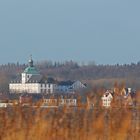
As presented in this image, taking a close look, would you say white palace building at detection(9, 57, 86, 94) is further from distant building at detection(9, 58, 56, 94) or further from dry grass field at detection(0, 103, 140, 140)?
dry grass field at detection(0, 103, 140, 140)

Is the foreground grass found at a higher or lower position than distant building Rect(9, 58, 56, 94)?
lower

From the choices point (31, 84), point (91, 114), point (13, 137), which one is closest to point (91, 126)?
point (91, 114)

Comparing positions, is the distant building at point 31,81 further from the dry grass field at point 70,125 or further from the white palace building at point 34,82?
the dry grass field at point 70,125

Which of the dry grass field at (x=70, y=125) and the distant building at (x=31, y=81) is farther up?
the distant building at (x=31, y=81)

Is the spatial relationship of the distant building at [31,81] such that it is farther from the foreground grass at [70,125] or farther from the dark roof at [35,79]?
the foreground grass at [70,125]

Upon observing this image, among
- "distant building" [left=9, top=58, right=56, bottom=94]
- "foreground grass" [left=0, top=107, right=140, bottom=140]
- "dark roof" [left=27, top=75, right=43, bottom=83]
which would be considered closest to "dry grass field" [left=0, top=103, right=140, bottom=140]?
"foreground grass" [left=0, top=107, right=140, bottom=140]

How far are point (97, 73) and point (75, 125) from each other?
97.4 metres

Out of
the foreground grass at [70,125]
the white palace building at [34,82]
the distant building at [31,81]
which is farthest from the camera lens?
the distant building at [31,81]

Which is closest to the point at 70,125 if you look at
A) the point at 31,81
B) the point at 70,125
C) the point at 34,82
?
the point at 70,125

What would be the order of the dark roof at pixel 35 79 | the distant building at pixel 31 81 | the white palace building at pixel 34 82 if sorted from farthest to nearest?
the dark roof at pixel 35 79 < the distant building at pixel 31 81 < the white palace building at pixel 34 82

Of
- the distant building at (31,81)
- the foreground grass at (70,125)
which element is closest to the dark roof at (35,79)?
the distant building at (31,81)

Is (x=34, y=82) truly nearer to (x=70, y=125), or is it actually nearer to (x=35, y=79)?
(x=35, y=79)

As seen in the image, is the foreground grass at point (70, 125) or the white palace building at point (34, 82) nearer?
the foreground grass at point (70, 125)

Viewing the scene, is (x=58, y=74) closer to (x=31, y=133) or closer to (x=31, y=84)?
(x=31, y=84)
